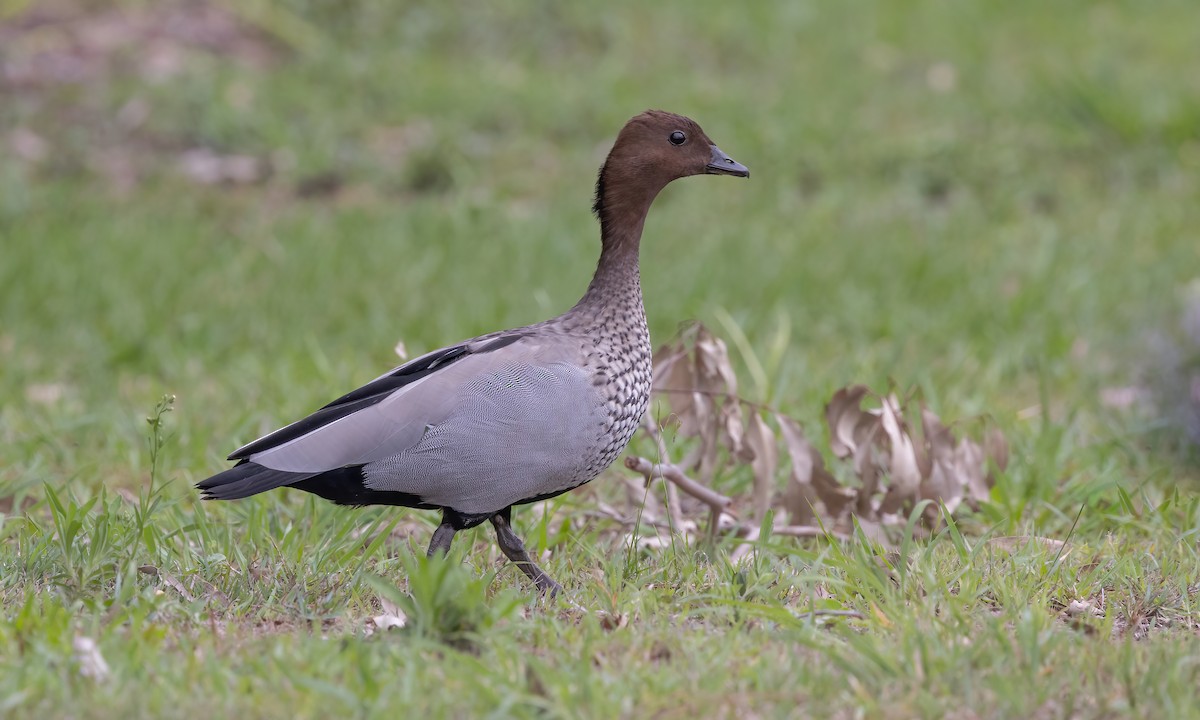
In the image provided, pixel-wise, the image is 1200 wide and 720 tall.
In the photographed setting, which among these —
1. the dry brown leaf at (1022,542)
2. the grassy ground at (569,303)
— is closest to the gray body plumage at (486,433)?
the grassy ground at (569,303)

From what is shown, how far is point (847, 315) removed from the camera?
6.66 m

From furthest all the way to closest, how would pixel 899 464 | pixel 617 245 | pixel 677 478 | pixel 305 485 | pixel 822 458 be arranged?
pixel 822 458, pixel 899 464, pixel 677 478, pixel 617 245, pixel 305 485

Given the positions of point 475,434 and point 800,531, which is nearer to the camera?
point 475,434

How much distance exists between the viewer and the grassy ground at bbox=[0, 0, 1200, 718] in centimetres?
303

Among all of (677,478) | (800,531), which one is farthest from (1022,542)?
(677,478)

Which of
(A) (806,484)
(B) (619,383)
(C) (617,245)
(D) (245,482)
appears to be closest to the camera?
(D) (245,482)

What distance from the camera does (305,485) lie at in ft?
11.2

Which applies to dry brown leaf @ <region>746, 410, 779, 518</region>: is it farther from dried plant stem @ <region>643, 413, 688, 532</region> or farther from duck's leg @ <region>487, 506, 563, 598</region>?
duck's leg @ <region>487, 506, 563, 598</region>

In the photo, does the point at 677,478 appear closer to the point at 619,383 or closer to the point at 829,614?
the point at 619,383

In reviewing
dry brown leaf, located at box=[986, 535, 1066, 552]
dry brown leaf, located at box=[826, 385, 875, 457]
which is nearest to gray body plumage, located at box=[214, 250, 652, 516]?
dry brown leaf, located at box=[826, 385, 875, 457]

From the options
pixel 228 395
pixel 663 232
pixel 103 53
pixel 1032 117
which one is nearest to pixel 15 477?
pixel 228 395

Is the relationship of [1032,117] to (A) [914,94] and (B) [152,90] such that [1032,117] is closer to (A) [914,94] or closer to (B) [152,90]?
(A) [914,94]

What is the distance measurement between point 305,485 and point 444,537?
40 centimetres

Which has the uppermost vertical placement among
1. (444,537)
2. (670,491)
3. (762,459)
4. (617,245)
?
(617,245)
